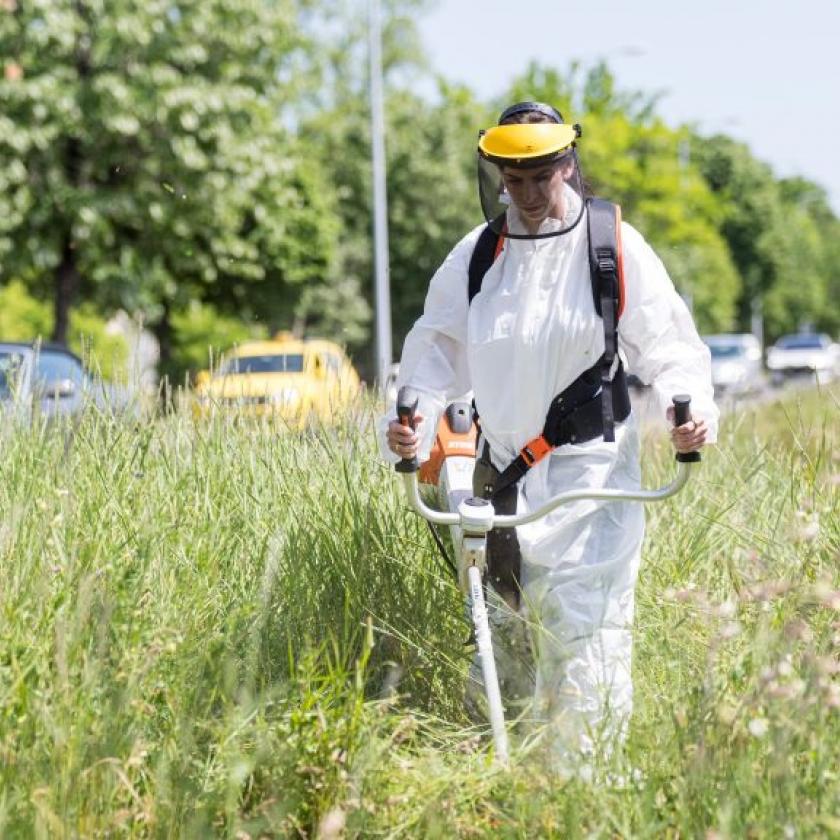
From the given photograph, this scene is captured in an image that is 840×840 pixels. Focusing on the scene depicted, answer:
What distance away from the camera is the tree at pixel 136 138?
60.4 ft

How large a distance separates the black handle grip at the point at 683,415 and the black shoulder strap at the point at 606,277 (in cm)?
39

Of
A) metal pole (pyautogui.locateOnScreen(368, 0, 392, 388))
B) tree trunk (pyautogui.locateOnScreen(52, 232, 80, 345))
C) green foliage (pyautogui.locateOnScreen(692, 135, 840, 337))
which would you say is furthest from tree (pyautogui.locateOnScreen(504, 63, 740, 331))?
green foliage (pyautogui.locateOnScreen(692, 135, 840, 337))

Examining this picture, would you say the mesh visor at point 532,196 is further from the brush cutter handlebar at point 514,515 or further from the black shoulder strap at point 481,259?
the brush cutter handlebar at point 514,515

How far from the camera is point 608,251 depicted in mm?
3467

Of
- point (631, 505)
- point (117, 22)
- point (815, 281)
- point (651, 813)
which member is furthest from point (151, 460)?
point (815, 281)

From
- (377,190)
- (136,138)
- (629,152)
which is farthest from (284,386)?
(629,152)

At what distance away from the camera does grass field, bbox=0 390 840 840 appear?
8.67 feet

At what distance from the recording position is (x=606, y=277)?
11.4ft

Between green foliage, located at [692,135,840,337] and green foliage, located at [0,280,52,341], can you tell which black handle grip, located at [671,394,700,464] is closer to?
green foliage, located at [0,280,52,341]

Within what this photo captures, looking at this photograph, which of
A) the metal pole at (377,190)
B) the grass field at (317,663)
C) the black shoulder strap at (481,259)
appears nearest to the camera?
the grass field at (317,663)

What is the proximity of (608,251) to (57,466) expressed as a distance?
171 centimetres

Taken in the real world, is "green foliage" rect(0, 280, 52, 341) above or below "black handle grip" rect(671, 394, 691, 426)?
above

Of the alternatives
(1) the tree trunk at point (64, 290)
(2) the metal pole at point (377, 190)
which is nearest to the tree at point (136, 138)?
(1) the tree trunk at point (64, 290)

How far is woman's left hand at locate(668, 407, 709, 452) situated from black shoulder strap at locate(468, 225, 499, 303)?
701 millimetres
